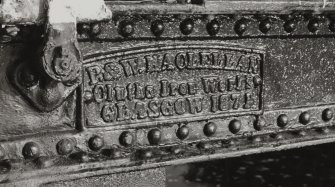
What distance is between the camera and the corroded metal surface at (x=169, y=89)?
1.22 m

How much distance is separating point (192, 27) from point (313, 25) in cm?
37

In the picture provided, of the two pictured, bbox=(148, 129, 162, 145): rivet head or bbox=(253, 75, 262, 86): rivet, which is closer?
bbox=(148, 129, 162, 145): rivet head

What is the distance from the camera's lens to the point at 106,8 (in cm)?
118

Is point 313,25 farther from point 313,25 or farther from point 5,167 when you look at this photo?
point 5,167

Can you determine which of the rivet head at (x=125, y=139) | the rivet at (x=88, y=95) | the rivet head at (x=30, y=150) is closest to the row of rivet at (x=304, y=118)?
the rivet head at (x=125, y=139)

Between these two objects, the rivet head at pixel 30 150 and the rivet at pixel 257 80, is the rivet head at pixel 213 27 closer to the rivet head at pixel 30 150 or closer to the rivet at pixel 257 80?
the rivet at pixel 257 80

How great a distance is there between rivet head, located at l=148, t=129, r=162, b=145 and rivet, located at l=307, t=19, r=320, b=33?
504 mm

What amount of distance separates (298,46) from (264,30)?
0.14 metres

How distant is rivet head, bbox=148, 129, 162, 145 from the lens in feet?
4.60

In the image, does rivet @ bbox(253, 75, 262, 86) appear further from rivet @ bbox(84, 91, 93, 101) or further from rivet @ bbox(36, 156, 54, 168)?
rivet @ bbox(36, 156, 54, 168)

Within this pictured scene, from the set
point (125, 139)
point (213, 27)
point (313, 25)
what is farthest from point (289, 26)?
point (125, 139)

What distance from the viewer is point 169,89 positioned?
55.7 inches

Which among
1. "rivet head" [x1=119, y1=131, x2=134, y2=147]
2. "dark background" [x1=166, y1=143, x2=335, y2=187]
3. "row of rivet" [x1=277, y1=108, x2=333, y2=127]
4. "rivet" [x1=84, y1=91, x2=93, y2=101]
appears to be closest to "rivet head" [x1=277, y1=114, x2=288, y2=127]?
"row of rivet" [x1=277, y1=108, x2=333, y2=127]

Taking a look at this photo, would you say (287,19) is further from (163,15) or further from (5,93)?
(5,93)
